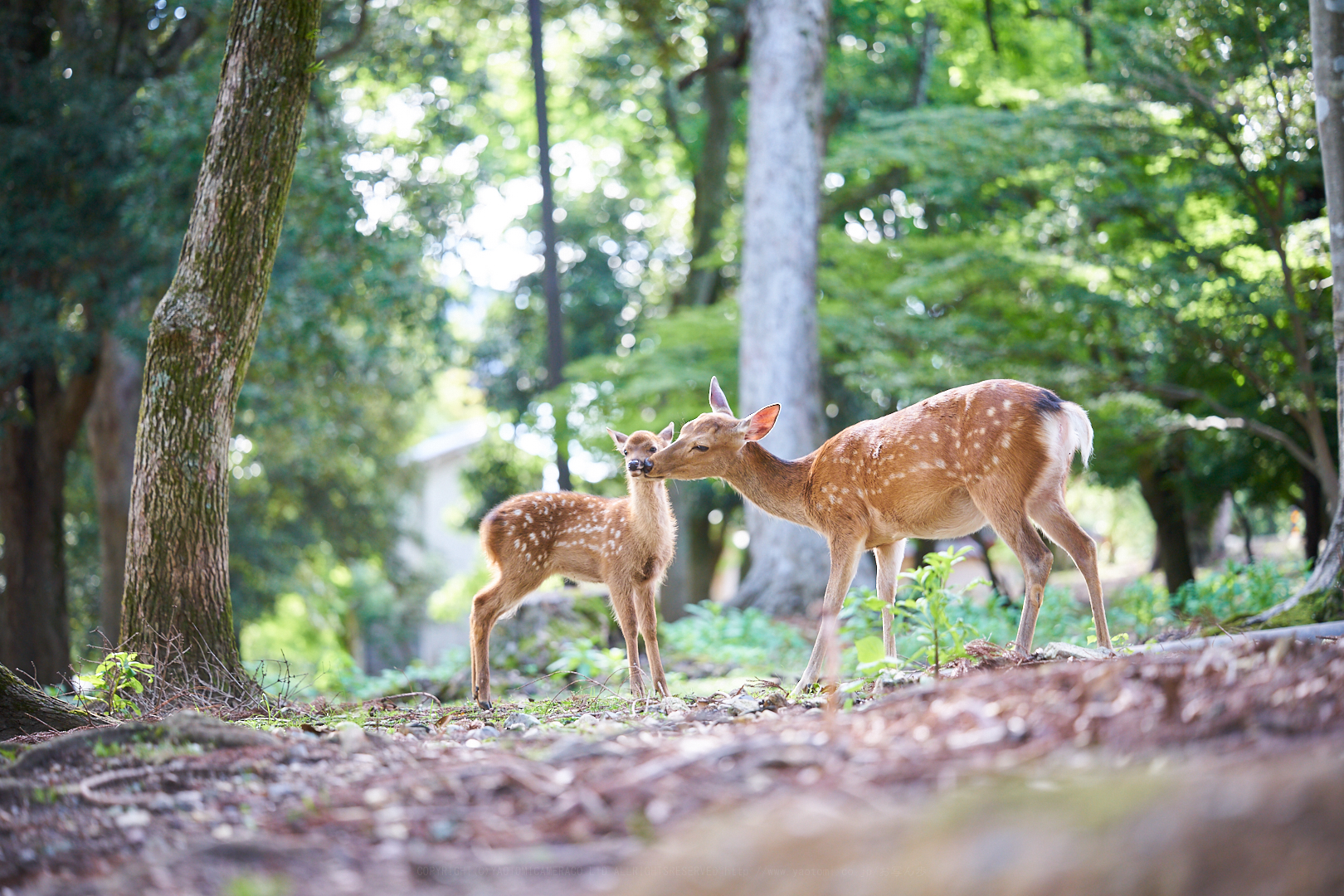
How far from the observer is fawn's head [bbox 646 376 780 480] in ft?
21.0

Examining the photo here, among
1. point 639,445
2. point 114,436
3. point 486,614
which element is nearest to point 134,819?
point 486,614

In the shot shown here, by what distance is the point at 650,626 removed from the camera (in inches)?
251

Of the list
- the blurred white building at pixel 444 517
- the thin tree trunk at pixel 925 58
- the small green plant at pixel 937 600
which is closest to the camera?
the small green plant at pixel 937 600

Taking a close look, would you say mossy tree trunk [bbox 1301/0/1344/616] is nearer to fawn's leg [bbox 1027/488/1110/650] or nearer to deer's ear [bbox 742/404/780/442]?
fawn's leg [bbox 1027/488/1110/650]

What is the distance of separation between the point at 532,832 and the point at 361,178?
1202 centimetres

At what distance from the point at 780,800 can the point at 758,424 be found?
4353mm

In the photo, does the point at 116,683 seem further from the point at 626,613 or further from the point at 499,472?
the point at 499,472

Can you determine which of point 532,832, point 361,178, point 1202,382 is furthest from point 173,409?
point 1202,382

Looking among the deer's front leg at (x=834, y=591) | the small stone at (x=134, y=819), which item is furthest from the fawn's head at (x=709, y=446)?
the small stone at (x=134, y=819)

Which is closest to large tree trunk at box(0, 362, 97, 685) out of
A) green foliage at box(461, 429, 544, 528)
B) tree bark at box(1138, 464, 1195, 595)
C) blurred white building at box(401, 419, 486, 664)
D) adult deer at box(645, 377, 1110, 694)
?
green foliage at box(461, 429, 544, 528)

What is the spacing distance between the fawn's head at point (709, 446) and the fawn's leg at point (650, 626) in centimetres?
73

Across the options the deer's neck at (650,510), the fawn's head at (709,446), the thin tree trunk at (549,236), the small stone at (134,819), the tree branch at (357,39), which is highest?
the tree branch at (357,39)

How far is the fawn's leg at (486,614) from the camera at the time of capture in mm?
6414

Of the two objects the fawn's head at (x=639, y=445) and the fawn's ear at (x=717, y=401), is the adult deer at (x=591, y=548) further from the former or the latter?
the fawn's ear at (x=717, y=401)
